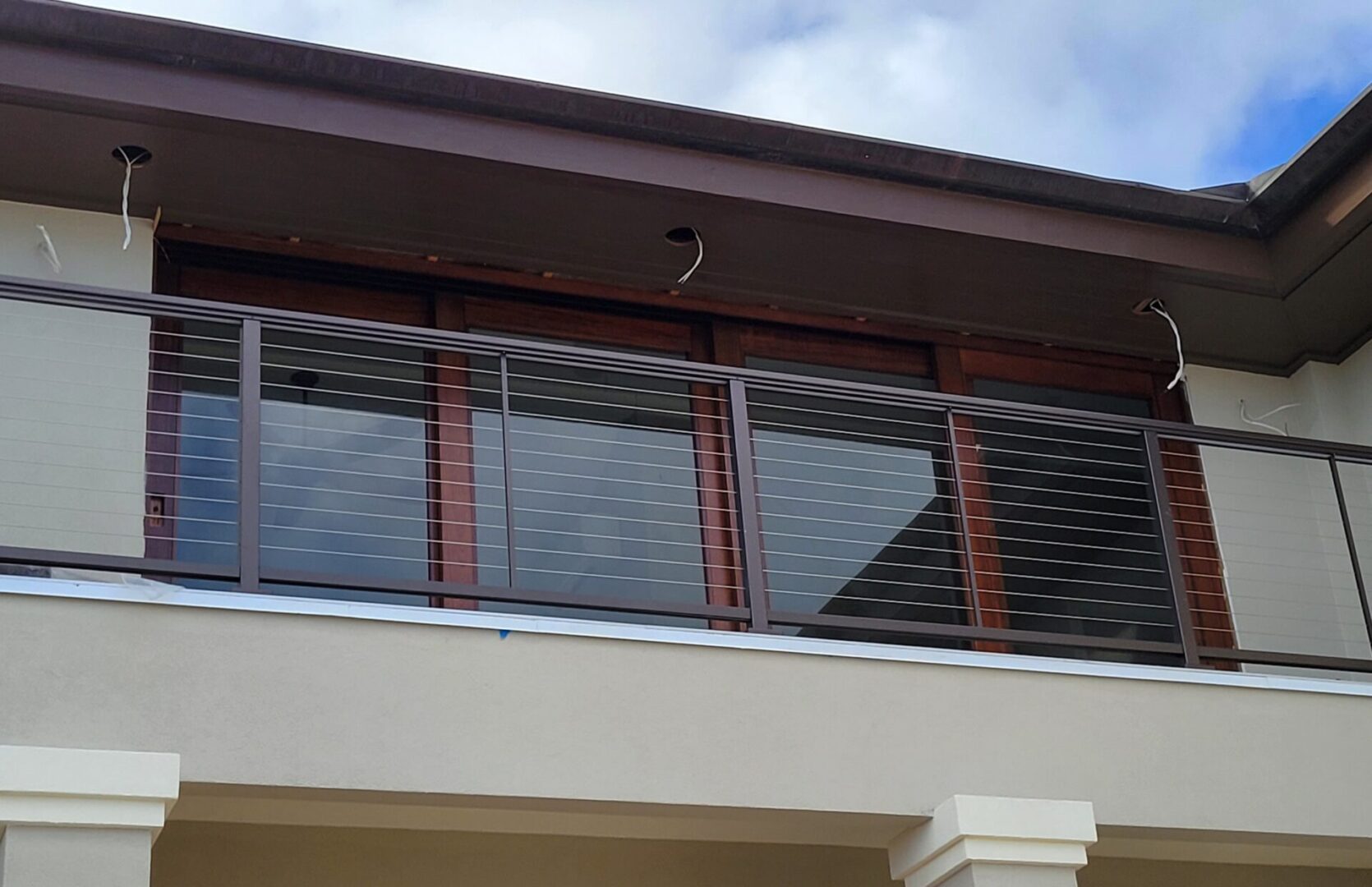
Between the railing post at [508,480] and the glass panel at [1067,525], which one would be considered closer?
the railing post at [508,480]

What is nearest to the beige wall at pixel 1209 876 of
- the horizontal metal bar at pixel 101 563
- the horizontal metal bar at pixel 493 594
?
the horizontal metal bar at pixel 493 594

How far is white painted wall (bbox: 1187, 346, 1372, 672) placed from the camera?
27.0ft

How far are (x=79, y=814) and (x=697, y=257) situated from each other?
12.7 feet

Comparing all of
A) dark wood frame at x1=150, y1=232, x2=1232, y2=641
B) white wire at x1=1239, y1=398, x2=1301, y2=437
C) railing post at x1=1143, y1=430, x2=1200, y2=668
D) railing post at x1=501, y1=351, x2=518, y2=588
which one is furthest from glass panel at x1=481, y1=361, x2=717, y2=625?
white wire at x1=1239, y1=398, x2=1301, y2=437

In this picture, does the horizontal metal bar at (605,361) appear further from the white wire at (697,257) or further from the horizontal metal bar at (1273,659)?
the white wire at (697,257)

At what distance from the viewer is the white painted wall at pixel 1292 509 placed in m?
8.24

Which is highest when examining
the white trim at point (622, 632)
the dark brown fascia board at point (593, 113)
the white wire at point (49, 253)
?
the dark brown fascia board at point (593, 113)

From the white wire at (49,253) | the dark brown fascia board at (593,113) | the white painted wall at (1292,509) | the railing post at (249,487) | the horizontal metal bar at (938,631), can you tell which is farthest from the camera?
the white painted wall at (1292,509)

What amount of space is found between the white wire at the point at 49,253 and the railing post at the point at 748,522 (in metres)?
2.81

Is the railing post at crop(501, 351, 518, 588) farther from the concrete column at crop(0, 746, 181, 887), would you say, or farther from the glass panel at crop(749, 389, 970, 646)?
the glass panel at crop(749, 389, 970, 646)

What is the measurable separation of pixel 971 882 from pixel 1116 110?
547 inches

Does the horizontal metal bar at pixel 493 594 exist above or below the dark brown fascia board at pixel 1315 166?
below

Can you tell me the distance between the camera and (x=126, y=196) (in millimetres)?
6824

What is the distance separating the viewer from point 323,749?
5.08 meters
